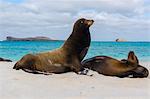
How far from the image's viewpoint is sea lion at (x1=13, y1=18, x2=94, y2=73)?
800 cm

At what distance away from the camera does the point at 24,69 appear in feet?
26.5

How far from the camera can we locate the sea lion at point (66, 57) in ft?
26.2

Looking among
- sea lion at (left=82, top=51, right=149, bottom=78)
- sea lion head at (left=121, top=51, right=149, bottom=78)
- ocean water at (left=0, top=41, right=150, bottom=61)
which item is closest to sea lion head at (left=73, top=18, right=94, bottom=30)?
sea lion at (left=82, top=51, right=149, bottom=78)

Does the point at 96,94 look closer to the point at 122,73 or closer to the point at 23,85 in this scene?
the point at 23,85

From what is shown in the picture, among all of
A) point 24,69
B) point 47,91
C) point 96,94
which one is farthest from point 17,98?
point 24,69

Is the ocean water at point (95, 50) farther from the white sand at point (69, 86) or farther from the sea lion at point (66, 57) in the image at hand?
the white sand at point (69, 86)

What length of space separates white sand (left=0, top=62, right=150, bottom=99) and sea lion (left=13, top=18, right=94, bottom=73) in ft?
1.03

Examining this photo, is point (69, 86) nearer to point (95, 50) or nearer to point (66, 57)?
point (66, 57)

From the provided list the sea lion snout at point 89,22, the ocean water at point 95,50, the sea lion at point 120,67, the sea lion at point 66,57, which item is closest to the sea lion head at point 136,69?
the sea lion at point 120,67

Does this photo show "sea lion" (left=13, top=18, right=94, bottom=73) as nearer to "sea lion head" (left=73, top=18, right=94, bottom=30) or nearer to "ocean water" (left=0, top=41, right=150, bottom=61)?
"sea lion head" (left=73, top=18, right=94, bottom=30)

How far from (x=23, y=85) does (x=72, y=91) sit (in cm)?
86

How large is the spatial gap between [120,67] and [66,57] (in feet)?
3.45

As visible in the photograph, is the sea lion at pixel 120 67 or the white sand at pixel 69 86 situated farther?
the sea lion at pixel 120 67

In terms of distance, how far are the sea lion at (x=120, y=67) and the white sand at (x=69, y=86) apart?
Answer: 279mm
